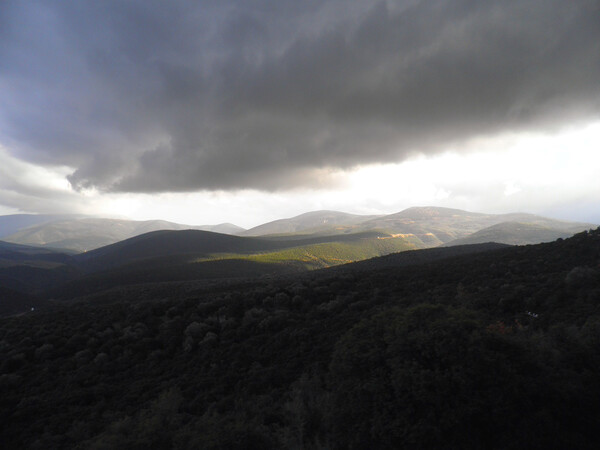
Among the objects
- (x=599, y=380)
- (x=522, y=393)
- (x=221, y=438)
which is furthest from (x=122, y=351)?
(x=599, y=380)

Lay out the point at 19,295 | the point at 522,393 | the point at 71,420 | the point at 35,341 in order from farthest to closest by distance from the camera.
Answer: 1. the point at 19,295
2. the point at 35,341
3. the point at 71,420
4. the point at 522,393

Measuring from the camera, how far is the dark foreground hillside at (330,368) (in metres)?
7.11

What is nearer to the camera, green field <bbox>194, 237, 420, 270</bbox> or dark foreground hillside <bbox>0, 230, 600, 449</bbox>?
dark foreground hillside <bbox>0, 230, 600, 449</bbox>

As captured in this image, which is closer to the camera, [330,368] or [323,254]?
[330,368]

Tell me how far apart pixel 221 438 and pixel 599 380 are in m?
10.1

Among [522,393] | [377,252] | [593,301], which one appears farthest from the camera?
[377,252]

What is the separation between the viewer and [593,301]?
48.0 feet

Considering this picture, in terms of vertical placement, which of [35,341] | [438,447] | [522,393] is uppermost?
[522,393]

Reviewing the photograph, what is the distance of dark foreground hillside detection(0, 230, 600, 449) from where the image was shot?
711cm

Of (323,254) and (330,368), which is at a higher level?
(330,368)

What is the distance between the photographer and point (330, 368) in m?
10.1

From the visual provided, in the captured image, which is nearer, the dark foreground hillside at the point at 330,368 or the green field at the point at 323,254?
the dark foreground hillside at the point at 330,368

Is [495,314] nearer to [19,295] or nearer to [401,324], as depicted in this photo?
[401,324]

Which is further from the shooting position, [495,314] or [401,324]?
[495,314]
